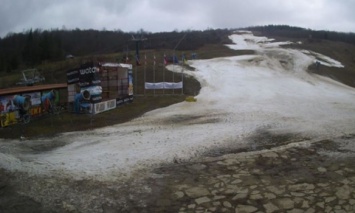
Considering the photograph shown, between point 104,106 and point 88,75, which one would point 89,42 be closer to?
point 104,106

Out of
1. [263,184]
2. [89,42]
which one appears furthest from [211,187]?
[89,42]

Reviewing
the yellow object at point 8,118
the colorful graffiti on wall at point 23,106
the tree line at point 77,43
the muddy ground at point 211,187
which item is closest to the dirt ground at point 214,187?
the muddy ground at point 211,187

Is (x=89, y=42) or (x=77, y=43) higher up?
(x=89, y=42)

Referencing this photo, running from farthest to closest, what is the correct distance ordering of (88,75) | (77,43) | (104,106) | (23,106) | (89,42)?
(89,42)
(77,43)
(104,106)
(88,75)
(23,106)

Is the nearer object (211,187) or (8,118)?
(211,187)

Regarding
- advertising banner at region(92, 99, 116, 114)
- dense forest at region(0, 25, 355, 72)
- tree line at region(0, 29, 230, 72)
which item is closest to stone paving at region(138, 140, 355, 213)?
advertising banner at region(92, 99, 116, 114)

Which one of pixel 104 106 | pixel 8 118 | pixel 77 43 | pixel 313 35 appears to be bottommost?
pixel 8 118

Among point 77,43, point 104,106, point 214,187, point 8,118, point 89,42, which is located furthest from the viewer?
point 89,42
